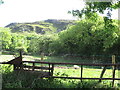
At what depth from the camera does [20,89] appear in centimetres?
321

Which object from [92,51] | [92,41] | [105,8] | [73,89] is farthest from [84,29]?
[73,89]

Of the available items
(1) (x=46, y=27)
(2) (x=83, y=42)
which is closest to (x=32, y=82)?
(2) (x=83, y=42)

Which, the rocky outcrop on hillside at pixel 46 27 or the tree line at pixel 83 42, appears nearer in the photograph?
the tree line at pixel 83 42

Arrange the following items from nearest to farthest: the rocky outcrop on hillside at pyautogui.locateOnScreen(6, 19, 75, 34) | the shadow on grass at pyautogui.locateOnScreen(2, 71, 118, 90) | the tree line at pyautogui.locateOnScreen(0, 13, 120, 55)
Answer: the shadow on grass at pyautogui.locateOnScreen(2, 71, 118, 90) < the tree line at pyautogui.locateOnScreen(0, 13, 120, 55) < the rocky outcrop on hillside at pyautogui.locateOnScreen(6, 19, 75, 34)

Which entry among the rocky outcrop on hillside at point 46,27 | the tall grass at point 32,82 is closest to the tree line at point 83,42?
the rocky outcrop on hillside at point 46,27

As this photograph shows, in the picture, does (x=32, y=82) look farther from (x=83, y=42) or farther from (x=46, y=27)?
(x=46, y=27)

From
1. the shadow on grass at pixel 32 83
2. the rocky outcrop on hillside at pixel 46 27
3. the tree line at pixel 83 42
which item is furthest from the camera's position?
the rocky outcrop on hillside at pixel 46 27

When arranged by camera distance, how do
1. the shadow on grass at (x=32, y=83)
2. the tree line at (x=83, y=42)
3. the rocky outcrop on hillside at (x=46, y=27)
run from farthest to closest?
the rocky outcrop on hillside at (x=46, y=27)
the tree line at (x=83, y=42)
the shadow on grass at (x=32, y=83)

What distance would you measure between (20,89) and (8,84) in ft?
0.95

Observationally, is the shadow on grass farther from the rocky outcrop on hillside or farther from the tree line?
the rocky outcrop on hillside

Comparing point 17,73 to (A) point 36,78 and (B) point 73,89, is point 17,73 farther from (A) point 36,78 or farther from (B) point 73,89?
(B) point 73,89

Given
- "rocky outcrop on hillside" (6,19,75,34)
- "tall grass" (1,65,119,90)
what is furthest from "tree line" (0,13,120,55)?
"tall grass" (1,65,119,90)

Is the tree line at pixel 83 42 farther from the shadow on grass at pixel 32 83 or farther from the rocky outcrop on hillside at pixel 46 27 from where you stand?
the shadow on grass at pixel 32 83

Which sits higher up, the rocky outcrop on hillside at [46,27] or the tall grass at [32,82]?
the rocky outcrop on hillside at [46,27]
